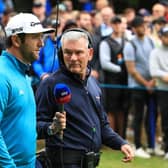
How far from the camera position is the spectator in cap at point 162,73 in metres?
10.5

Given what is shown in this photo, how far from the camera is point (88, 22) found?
12172mm

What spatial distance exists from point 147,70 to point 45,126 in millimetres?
5994

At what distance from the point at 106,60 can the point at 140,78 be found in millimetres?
642

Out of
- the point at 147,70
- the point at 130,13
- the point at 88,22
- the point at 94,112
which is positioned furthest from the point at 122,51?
the point at 94,112

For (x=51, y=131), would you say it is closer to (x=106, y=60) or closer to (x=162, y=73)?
(x=162, y=73)

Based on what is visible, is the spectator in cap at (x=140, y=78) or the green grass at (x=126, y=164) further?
the spectator in cap at (x=140, y=78)

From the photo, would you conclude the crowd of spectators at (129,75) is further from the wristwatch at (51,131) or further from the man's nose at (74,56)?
the wristwatch at (51,131)

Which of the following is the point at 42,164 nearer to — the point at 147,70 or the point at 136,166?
the point at 136,166

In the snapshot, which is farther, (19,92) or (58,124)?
(58,124)

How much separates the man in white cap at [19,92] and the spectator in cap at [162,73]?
19.4 ft

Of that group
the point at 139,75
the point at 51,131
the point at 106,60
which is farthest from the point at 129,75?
the point at 51,131

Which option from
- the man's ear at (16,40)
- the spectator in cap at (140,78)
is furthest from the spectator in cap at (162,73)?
the man's ear at (16,40)

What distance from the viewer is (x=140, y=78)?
10.8 metres

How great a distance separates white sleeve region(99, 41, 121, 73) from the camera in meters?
11.0
